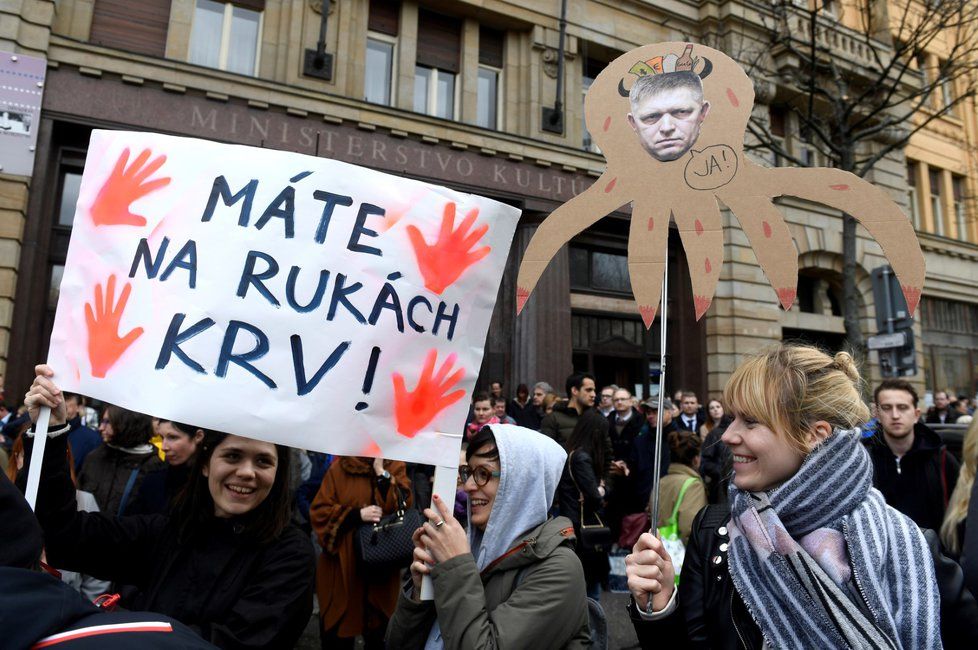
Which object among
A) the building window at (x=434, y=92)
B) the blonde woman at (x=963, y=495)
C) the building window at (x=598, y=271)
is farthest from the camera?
the building window at (x=598, y=271)

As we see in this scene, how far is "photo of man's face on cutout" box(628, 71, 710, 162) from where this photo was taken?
2145mm

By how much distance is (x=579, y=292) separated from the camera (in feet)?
43.1

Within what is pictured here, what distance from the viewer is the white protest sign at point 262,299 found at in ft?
6.54

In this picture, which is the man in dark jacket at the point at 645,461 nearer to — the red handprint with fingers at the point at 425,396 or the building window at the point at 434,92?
the red handprint with fingers at the point at 425,396

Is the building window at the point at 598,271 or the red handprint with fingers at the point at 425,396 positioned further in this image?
the building window at the point at 598,271

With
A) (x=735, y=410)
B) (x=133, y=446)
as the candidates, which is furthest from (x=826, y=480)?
(x=133, y=446)

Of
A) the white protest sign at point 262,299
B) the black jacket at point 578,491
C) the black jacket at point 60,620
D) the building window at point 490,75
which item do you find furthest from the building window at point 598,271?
the black jacket at point 60,620

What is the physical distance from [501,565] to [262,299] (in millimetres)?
1193

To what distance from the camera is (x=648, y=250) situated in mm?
2166

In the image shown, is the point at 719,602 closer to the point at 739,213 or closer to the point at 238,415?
the point at 739,213

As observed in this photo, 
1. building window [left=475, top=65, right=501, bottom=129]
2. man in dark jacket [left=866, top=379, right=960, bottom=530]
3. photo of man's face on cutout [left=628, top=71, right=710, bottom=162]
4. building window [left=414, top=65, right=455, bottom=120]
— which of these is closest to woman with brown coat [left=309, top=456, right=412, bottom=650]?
photo of man's face on cutout [left=628, top=71, right=710, bottom=162]

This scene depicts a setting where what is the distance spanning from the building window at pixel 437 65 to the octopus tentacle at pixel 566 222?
10.6 meters

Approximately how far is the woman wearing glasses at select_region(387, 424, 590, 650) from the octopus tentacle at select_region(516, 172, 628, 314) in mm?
583

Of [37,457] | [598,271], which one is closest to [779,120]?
[598,271]
